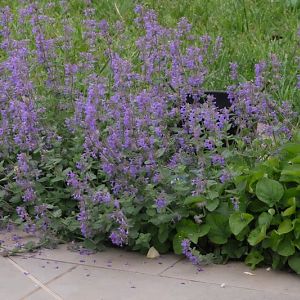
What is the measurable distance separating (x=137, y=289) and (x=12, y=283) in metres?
0.58

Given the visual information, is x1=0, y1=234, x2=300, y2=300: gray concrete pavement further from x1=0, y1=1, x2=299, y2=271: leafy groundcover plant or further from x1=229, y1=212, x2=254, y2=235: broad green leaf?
x1=229, y1=212, x2=254, y2=235: broad green leaf

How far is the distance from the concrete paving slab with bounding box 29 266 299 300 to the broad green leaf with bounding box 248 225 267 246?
257 mm

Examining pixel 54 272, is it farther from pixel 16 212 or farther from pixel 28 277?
pixel 16 212

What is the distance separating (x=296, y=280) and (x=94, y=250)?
1007mm

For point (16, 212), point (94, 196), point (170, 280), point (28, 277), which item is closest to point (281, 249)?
point (170, 280)

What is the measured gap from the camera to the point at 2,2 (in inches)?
351

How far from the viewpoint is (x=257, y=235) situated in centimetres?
386

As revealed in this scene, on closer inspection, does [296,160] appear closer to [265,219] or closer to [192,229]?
[265,219]

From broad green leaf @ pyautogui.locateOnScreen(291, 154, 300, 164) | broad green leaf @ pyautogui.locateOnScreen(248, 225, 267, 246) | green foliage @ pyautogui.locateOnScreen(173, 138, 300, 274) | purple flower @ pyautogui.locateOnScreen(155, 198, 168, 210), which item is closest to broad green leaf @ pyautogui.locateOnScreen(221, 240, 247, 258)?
green foliage @ pyautogui.locateOnScreen(173, 138, 300, 274)

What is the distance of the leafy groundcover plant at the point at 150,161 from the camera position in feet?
13.0

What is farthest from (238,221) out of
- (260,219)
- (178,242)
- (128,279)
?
(128,279)

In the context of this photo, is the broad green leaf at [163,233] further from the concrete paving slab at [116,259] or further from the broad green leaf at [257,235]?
the broad green leaf at [257,235]

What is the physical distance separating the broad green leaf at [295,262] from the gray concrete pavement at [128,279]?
0.05 m

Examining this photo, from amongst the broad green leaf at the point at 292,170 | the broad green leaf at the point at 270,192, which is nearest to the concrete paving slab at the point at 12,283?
the broad green leaf at the point at 270,192
